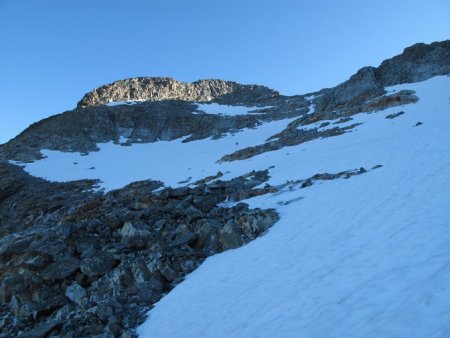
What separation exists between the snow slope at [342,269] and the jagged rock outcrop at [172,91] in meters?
72.8

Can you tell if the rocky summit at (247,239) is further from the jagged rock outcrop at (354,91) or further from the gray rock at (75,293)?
the jagged rock outcrop at (354,91)

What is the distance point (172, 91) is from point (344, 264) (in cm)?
8846

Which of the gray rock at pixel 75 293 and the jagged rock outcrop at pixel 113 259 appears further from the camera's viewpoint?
the gray rock at pixel 75 293

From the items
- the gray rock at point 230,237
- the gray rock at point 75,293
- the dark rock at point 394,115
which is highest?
the dark rock at point 394,115

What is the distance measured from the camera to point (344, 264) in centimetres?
935

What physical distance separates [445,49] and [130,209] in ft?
172

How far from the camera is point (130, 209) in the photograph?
21.9 m

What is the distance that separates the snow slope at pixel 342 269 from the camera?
6637mm

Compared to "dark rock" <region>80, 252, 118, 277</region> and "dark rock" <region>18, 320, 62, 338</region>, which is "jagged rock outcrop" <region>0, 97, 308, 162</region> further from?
"dark rock" <region>18, 320, 62, 338</region>

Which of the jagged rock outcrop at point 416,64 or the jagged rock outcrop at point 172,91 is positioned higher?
the jagged rock outcrop at point 172,91

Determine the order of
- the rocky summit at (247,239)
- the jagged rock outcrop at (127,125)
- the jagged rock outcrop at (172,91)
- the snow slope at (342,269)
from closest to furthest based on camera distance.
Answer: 1. the snow slope at (342,269)
2. the rocky summit at (247,239)
3. the jagged rock outcrop at (127,125)
4. the jagged rock outcrop at (172,91)

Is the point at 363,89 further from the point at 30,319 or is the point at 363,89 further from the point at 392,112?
the point at 30,319

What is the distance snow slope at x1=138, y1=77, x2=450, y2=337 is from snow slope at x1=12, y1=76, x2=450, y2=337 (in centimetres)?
3

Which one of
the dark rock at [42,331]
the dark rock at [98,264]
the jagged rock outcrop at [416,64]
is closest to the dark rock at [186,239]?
the dark rock at [98,264]
